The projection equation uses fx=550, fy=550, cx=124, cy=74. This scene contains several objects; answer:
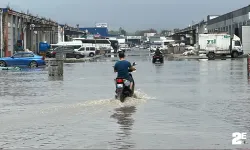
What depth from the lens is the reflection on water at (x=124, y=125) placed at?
1013 centimetres

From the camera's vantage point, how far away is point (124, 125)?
12.6 m

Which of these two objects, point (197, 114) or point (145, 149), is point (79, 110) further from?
point (145, 149)

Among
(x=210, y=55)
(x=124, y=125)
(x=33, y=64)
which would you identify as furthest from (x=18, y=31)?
(x=124, y=125)

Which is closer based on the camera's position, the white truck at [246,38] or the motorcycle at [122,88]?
the motorcycle at [122,88]

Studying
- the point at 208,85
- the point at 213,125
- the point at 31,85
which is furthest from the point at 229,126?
the point at 31,85

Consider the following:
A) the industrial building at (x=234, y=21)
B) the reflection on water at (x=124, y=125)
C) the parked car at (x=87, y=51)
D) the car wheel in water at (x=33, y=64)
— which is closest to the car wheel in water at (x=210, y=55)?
the industrial building at (x=234, y=21)

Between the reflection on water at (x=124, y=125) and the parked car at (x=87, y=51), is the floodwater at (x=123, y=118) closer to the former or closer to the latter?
the reflection on water at (x=124, y=125)

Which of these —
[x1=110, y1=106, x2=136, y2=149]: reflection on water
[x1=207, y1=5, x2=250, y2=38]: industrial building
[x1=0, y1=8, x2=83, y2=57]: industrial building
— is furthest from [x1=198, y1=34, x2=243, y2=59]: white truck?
[x1=110, y1=106, x2=136, y2=149]: reflection on water

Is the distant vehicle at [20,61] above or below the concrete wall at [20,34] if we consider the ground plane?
below

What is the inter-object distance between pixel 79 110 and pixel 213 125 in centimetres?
451

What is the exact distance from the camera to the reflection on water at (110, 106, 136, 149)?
10.1m

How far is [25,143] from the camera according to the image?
10.5 meters

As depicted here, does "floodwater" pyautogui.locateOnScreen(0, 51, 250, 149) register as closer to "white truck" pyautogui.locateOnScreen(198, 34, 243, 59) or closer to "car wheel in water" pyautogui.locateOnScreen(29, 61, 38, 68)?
"car wheel in water" pyautogui.locateOnScreen(29, 61, 38, 68)

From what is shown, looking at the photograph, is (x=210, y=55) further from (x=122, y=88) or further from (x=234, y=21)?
(x=122, y=88)
